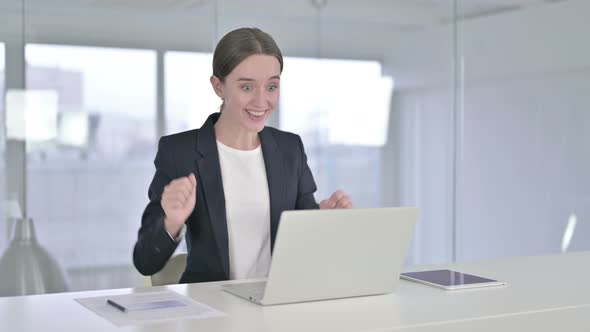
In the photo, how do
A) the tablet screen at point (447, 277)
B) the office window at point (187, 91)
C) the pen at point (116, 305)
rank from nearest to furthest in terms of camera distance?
the pen at point (116, 305), the tablet screen at point (447, 277), the office window at point (187, 91)

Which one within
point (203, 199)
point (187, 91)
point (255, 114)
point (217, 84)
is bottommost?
point (203, 199)

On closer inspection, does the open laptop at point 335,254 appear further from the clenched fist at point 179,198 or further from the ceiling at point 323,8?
the ceiling at point 323,8

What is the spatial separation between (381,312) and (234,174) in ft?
3.33

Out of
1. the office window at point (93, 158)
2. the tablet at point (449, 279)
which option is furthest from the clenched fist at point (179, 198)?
the office window at point (93, 158)

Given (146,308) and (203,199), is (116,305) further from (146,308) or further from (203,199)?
(203,199)

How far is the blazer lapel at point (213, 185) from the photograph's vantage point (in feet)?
9.17

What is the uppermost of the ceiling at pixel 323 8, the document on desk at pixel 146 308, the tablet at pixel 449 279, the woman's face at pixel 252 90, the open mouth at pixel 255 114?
the ceiling at pixel 323 8

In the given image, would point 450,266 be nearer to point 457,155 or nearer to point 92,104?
point 92,104

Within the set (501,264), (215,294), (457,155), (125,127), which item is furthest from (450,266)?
(457,155)

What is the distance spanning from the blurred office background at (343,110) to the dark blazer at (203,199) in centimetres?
162

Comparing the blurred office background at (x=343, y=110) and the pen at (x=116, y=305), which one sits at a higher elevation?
the blurred office background at (x=343, y=110)

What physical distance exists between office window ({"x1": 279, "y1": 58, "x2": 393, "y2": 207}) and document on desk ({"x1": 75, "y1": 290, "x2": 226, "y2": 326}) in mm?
2779

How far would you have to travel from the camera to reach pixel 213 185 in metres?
2.84

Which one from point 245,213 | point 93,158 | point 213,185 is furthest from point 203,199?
point 93,158
